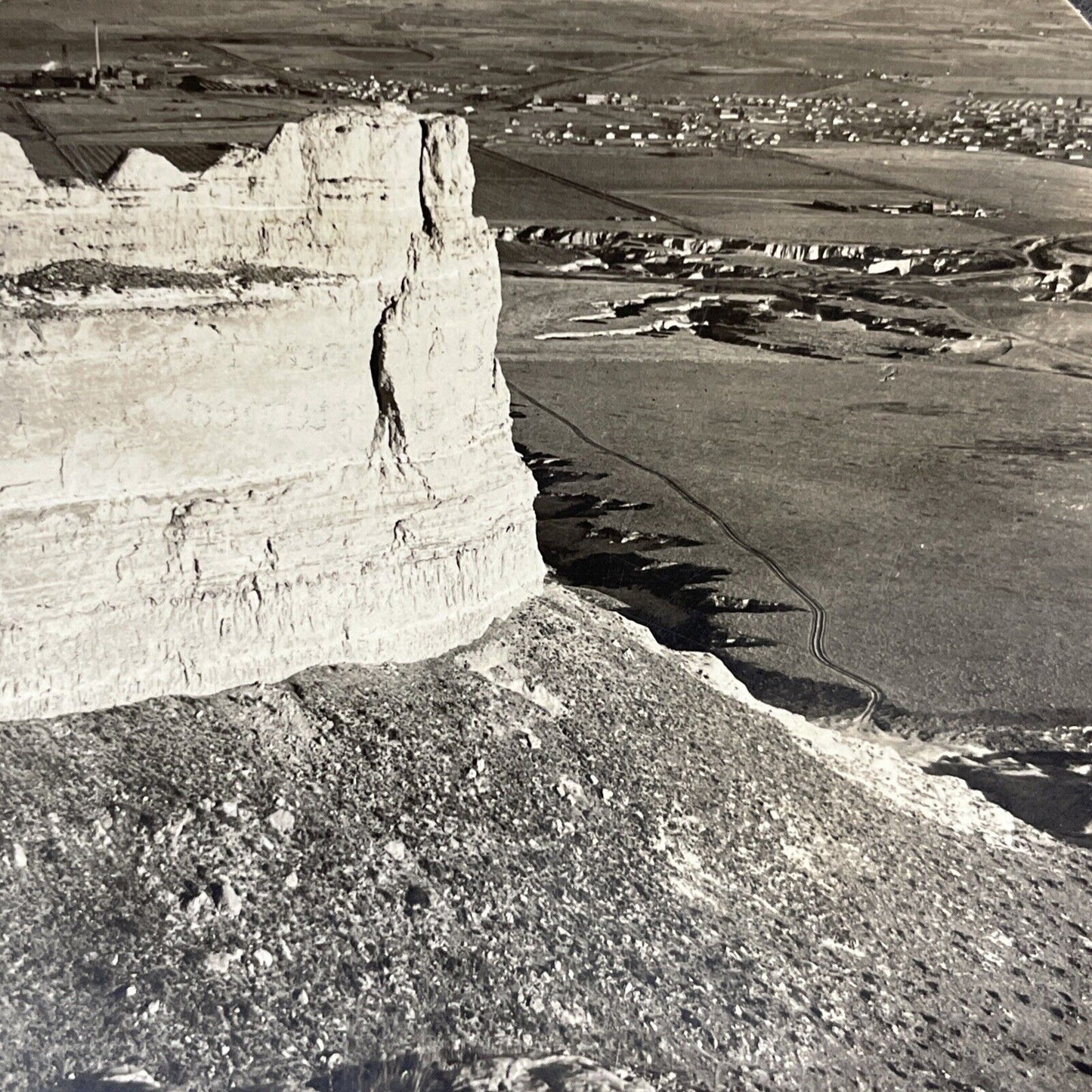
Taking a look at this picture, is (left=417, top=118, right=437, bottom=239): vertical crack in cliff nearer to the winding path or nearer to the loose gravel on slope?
the loose gravel on slope

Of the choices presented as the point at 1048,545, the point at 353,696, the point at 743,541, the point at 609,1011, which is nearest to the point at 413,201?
the point at 353,696

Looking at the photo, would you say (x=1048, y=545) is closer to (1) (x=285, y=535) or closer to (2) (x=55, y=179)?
(1) (x=285, y=535)

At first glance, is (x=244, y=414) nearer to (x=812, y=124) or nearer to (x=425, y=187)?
(x=425, y=187)

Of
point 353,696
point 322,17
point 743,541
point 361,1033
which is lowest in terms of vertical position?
point 743,541

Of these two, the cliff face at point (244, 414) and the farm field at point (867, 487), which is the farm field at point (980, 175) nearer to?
the farm field at point (867, 487)

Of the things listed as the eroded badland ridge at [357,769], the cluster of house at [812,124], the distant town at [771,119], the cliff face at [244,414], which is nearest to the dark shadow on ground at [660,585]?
the eroded badland ridge at [357,769]

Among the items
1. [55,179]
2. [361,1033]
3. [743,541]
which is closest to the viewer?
[361,1033]

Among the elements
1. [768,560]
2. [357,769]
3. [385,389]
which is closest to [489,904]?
[357,769]
